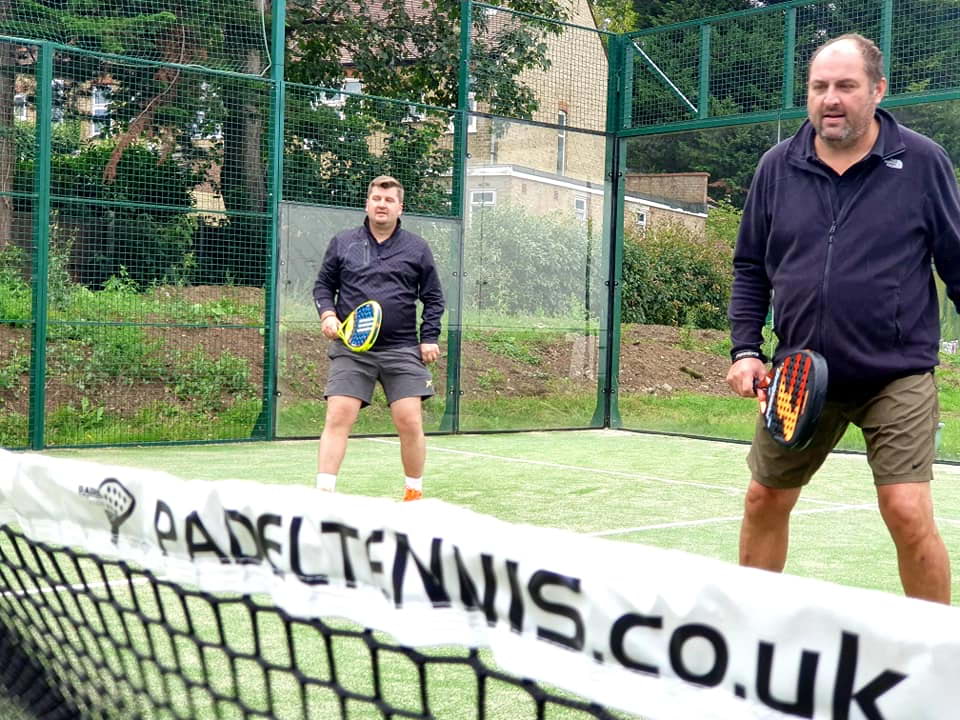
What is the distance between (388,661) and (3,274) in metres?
6.73

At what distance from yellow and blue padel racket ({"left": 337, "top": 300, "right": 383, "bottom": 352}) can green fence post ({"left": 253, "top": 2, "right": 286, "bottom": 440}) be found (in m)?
4.37

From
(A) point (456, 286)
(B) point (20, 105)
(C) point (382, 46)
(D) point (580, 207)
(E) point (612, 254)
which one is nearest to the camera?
(B) point (20, 105)

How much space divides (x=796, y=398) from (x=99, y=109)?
26.1 ft

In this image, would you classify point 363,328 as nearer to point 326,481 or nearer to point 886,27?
point 326,481

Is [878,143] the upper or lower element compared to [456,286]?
upper

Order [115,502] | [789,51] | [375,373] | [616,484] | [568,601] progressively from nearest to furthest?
[568,601], [115,502], [375,373], [616,484], [789,51]

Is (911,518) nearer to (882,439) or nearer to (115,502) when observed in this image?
(882,439)

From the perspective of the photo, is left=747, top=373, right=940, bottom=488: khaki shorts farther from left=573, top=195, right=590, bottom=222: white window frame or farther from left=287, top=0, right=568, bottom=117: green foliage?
left=287, top=0, right=568, bottom=117: green foliage

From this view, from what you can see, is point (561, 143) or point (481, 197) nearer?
point (481, 197)

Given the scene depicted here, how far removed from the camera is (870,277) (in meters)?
3.36

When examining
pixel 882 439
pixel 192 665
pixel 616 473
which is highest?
pixel 882 439

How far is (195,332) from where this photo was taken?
33.8ft

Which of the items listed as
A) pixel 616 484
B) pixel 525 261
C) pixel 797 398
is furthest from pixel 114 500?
pixel 525 261

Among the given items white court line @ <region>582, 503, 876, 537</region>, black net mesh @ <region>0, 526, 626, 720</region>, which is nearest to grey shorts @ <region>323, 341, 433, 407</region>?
white court line @ <region>582, 503, 876, 537</region>
